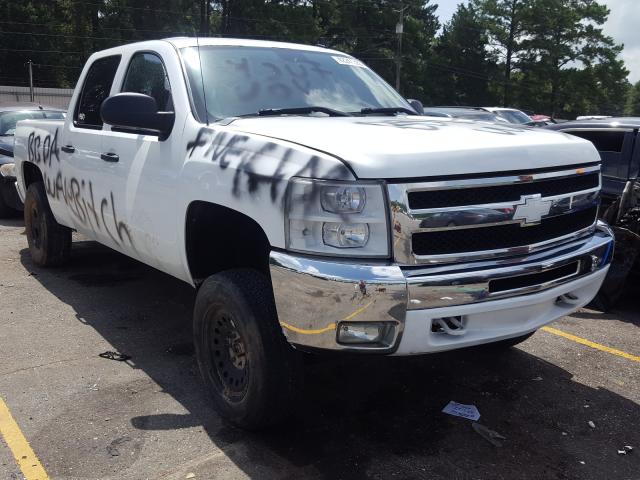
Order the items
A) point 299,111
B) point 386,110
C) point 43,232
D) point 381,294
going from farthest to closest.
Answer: point 43,232 < point 386,110 < point 299,111 < point 381,294

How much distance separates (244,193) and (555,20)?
61.6 metres

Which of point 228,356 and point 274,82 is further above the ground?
point 274,82

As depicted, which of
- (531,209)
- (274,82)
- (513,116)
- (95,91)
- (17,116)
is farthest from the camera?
(513,116)

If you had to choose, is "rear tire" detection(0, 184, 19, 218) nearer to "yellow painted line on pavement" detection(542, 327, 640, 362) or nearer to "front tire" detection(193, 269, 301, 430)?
"front tire" detection(193, 269, 301, 430)

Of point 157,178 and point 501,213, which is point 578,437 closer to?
point 501,213

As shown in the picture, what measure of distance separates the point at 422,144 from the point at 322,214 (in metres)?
0.58

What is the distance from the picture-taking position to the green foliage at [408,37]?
47.0 meters

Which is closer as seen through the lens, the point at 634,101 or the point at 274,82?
the point at 274,82

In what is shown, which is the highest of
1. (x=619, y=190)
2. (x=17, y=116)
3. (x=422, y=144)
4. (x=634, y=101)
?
(x=634, y=101)

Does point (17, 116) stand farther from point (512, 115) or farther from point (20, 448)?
point (512, 115)

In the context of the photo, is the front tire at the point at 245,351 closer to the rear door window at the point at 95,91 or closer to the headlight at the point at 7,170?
the rear door window at the point at 95,91

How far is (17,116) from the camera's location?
33.5 feet

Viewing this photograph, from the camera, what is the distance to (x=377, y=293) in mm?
2596

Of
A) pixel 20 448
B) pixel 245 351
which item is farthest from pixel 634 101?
pixel 20 448
